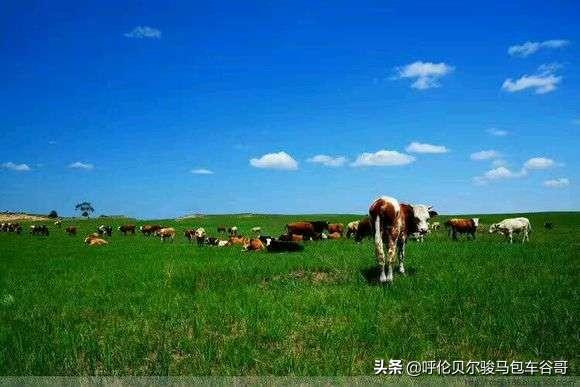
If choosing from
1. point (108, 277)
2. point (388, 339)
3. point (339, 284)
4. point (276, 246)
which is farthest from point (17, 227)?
point (388, 339)

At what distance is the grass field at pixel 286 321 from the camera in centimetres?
701

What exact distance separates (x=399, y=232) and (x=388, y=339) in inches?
254

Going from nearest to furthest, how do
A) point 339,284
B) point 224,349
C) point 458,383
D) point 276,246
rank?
point 458,383
point 224,349
point 339,284
point 276,246

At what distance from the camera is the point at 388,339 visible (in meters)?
7.71

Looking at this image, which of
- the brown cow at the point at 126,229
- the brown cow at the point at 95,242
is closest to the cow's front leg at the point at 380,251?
the brown cow at the point at 95,242

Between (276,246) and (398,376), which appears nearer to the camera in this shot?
(398,376)

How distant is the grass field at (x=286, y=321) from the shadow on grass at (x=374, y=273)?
58mm

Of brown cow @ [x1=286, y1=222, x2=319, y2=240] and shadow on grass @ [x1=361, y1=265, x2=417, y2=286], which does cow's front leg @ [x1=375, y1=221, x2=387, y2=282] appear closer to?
shadow on grass @ [x1=361, y1=265, x2=417, y2=286]

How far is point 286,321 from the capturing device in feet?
29.1

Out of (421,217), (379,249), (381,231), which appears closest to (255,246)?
(421,217)

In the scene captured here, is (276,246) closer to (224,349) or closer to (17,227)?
(224,349)

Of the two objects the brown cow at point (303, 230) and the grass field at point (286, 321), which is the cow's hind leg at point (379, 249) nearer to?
the grass field at point (286, 321)

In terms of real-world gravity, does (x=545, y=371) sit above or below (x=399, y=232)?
below

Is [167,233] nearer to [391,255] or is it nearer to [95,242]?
[95,242]
